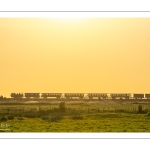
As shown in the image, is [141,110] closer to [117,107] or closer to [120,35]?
[117,107]

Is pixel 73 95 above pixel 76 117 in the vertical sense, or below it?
above

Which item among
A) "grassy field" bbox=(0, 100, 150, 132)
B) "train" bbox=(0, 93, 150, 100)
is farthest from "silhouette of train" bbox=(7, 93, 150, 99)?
"grassy field" bbox=(0, 100, 150, 132)

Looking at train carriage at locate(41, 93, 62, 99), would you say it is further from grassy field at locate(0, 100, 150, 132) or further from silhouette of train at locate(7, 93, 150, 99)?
grassy field at locate(0, 100, 150, 132)

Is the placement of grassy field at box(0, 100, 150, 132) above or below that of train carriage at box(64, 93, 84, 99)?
below

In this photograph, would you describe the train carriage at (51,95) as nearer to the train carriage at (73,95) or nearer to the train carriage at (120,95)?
the train carriage at (73,95)

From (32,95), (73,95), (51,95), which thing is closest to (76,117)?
(73,95)

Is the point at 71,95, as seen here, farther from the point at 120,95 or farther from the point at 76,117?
the point at 120,95

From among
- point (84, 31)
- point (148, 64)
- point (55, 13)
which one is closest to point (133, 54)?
point (148, 64)

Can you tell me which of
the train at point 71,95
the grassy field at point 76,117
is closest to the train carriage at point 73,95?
the train at point 71,95
